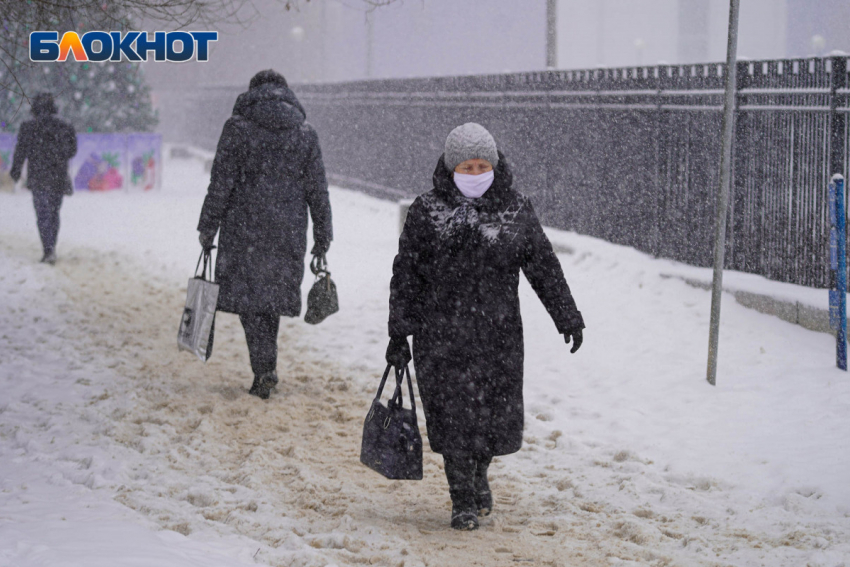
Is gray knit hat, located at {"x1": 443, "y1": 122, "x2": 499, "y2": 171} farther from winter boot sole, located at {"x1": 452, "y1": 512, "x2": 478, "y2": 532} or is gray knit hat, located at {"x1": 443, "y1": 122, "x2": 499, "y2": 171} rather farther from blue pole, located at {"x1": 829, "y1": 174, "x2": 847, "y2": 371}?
blue pole, located at {"x1": 829, "y1": 174, "x2": 847, "y2": 371}

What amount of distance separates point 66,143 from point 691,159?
6.89 meters

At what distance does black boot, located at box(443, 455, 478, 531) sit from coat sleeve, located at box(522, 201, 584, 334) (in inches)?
27.8

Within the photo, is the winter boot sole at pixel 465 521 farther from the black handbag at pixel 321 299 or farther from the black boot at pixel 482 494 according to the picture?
the black handbag at pixel 321 299

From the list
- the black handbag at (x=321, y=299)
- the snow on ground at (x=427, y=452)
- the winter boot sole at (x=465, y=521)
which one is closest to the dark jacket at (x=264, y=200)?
the black handbag at (x=321, y=299)

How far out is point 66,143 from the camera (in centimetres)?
1132

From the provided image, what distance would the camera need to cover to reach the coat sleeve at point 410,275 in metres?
4.14

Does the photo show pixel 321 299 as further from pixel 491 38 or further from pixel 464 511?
pixel 491 38

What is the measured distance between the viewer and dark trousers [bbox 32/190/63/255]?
11117mm

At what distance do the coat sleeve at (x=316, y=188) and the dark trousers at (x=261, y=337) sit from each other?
59 cm

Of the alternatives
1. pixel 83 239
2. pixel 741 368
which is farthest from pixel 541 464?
pixel 83 239

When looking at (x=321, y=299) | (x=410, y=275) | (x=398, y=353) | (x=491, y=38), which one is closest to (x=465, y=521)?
(x=398, y=353)

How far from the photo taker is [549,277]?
412 cm

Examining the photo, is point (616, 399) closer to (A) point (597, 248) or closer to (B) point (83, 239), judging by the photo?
(A) point (597, 248)

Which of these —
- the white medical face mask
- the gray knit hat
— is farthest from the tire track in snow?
the gray knit hat
